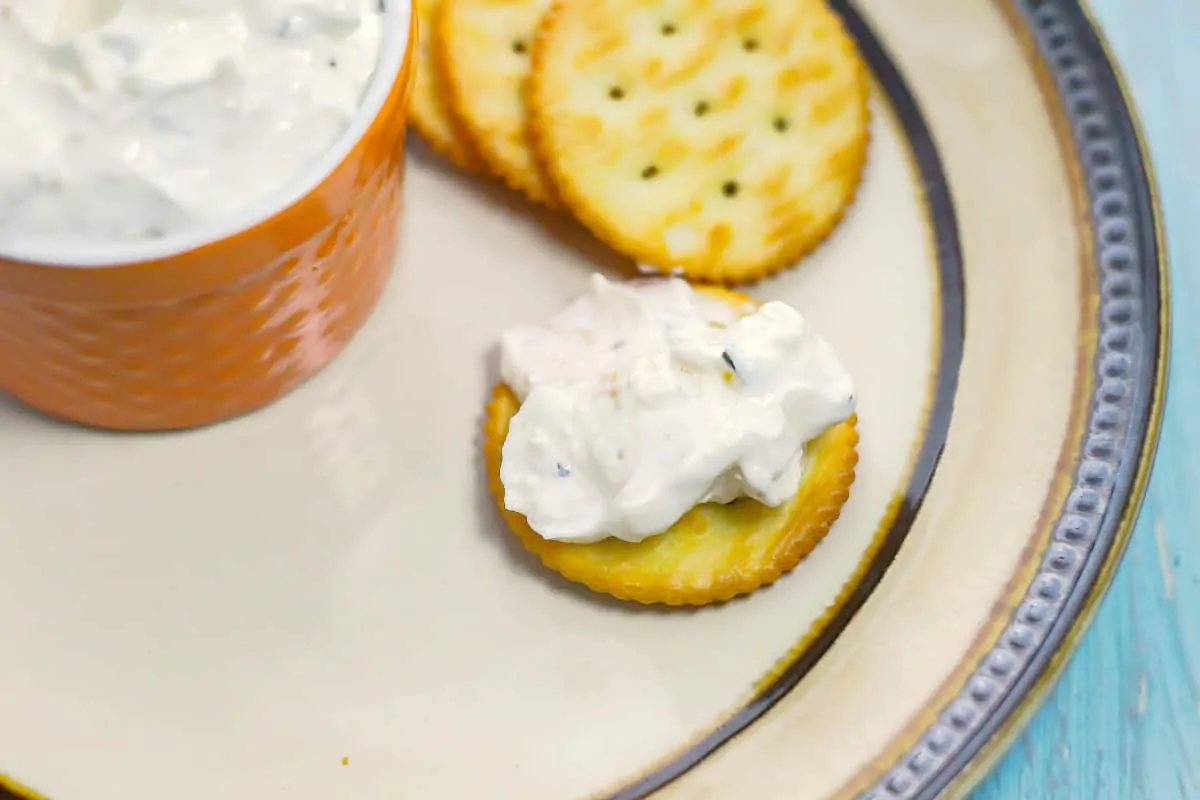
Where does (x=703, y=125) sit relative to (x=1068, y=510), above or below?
above

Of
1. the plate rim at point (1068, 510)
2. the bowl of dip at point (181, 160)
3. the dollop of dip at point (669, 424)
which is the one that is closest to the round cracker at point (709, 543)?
the dollop of dip at point (669, 424)

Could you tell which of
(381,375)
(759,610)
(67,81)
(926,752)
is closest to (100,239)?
(67,81)

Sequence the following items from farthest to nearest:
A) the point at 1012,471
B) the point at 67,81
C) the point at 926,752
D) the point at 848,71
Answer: the point at 848,71, the point at 1012,471, the point at 926,752, the point at 67,81

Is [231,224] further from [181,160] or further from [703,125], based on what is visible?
[703,125]

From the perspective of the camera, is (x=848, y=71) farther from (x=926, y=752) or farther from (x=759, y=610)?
(x=926, y=752)

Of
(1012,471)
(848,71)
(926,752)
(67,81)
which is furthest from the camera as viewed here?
(848,71)

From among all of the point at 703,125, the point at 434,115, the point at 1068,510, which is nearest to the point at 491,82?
the point at 434,115

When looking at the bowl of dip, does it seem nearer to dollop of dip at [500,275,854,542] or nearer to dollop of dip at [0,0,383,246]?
dollop of dip at [0,0,383,246]
